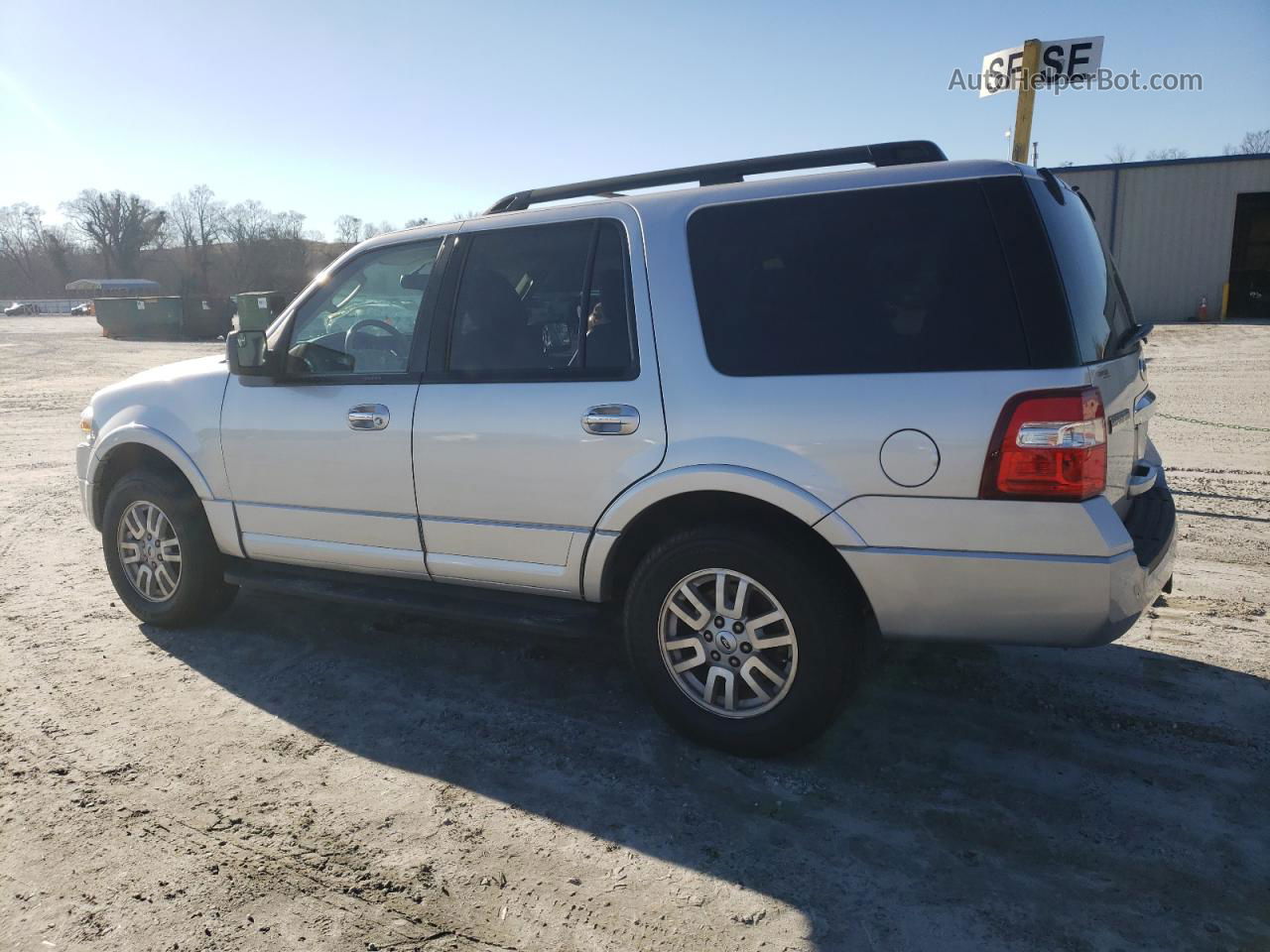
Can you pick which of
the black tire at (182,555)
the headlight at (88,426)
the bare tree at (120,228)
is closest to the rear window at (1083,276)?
the black tire at (182,555)

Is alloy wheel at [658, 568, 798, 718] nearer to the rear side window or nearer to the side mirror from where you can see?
the rear side window

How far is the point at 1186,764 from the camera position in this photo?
3330 mm

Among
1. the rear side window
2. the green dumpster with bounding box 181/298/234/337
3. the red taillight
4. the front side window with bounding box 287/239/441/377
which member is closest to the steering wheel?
the front side window with bounding box 287/239/441/377

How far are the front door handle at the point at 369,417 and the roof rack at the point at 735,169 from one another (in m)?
1.05

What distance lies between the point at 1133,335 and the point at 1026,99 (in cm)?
285

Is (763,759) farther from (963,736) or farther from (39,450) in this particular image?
(39,450)

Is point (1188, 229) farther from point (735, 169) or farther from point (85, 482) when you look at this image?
point (85, 482)

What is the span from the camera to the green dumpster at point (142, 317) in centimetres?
4022

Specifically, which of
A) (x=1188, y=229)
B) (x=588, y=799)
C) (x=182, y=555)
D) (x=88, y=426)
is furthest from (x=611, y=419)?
(x=1188, y=229)

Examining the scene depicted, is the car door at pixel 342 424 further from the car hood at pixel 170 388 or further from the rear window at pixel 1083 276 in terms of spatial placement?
the rear window at pixel 1083 276

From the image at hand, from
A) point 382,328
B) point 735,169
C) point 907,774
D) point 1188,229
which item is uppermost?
point 1188,229

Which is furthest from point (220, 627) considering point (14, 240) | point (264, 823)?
point (14, 240)

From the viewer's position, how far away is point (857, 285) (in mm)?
3170

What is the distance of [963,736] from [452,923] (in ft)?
6.83
